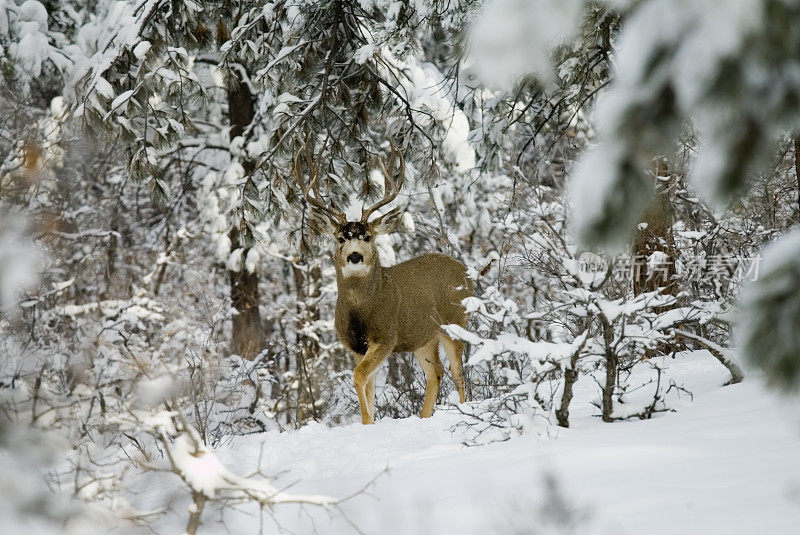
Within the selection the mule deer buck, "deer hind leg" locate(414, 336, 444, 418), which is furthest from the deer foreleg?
"deer hind leg" locate(414, 336, 444, 418)

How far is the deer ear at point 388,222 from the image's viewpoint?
7.87 m

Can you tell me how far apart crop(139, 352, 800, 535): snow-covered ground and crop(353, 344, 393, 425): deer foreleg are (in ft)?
6.35

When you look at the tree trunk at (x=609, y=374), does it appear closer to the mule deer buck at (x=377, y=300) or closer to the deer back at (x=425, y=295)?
the mule deer buck at (x=377, y=300)

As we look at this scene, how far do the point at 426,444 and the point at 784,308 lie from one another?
11.2 feet

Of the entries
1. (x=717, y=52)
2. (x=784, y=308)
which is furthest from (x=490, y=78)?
(x=784, y=308)

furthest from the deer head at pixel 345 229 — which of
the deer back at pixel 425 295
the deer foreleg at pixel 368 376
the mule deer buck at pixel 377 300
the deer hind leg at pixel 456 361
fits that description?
the deer hind leg at pixel 456 361

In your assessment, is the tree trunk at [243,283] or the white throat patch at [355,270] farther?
the tree trunk at [243,283]

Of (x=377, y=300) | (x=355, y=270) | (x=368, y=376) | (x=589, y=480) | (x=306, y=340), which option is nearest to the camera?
(x=589, y=480)

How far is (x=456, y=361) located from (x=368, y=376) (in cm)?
121

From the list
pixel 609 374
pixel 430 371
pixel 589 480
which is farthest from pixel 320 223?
pixel 589 480

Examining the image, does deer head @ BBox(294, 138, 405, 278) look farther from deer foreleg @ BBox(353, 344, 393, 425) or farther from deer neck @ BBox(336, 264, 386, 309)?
deer foreleg @ BBox(353, 344, 393, 425)

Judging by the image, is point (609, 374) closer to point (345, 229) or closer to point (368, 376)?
point (368, 376)

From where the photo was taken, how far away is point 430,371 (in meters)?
8.41

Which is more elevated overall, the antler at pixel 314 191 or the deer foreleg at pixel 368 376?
the antler at pixel 314 191
